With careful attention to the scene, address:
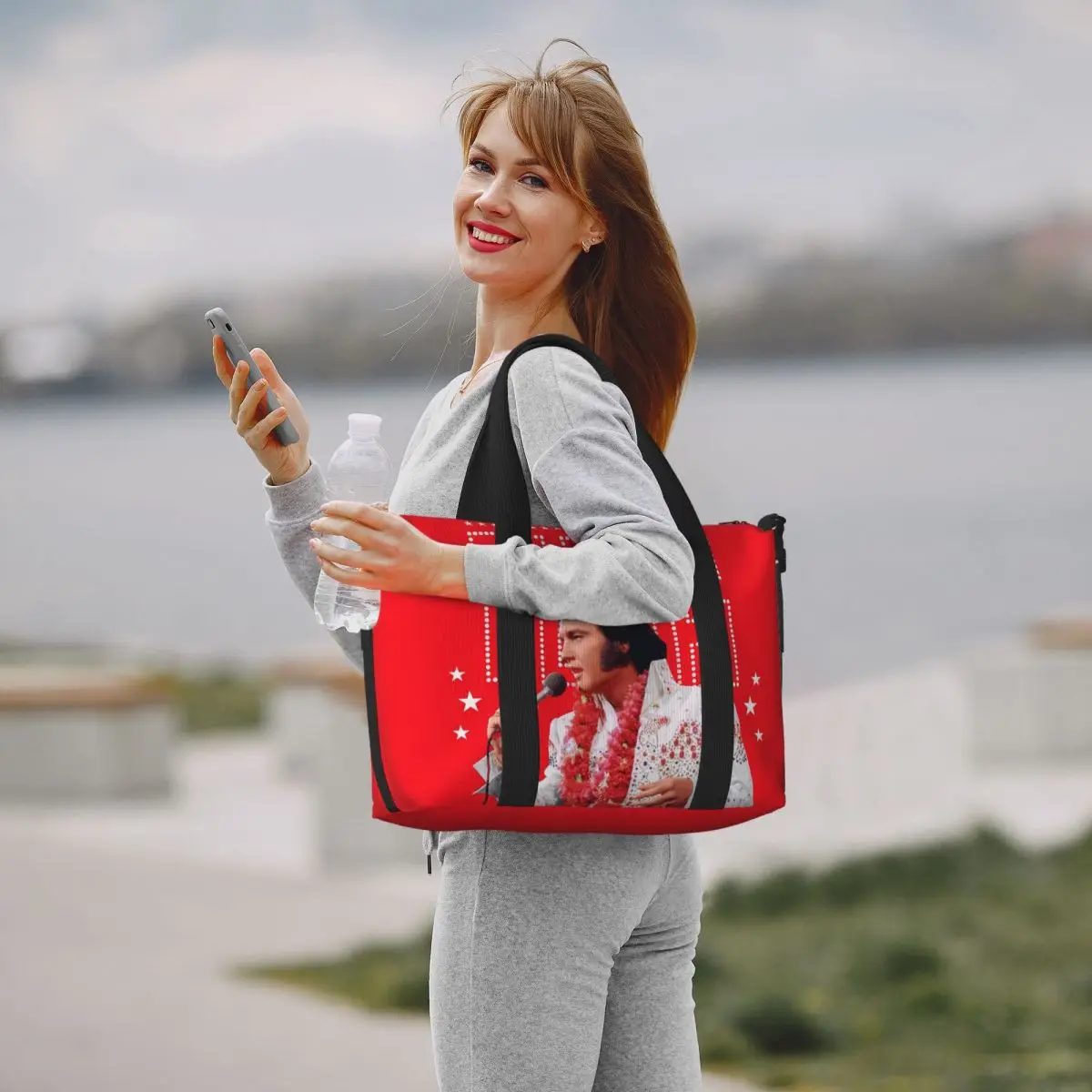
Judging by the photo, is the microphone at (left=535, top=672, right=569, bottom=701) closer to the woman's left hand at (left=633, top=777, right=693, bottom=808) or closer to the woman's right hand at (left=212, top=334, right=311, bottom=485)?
the woman's left hand at (left=633, top=777, right=693, bottom=808)

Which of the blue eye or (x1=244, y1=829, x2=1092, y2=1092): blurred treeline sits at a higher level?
the blue eye

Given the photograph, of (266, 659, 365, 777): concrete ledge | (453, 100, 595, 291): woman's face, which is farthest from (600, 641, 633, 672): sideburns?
(266, 659, 365, 777): concrete ledge

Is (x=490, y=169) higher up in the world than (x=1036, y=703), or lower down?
lower down

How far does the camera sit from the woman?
1.42 m

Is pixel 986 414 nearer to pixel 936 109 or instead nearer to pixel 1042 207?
pixel 1042 207

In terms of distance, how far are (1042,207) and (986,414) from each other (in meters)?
8.80

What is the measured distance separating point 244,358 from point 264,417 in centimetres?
7

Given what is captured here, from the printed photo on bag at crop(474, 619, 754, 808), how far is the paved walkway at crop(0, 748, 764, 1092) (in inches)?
104

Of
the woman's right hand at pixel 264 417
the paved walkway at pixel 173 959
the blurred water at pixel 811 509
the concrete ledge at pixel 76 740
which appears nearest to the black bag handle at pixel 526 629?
the woman's right hand at pixel 264 417

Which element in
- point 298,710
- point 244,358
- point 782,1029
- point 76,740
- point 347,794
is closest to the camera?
point 244,358

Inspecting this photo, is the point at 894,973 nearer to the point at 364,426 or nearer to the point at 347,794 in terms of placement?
the point at 347,794

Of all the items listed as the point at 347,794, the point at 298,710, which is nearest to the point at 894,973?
the point at 347,794

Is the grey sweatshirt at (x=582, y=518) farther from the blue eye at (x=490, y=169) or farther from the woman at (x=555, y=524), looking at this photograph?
the blue eye at (x=490, y=169)

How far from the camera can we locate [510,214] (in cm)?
158
